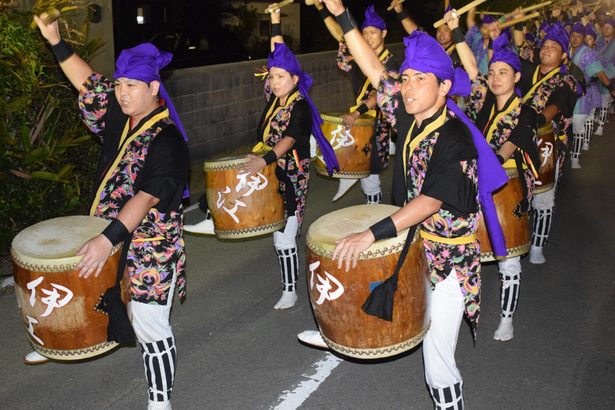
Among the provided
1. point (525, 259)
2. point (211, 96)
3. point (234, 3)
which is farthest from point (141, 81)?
point (234, 3)

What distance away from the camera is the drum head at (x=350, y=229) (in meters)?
3.27

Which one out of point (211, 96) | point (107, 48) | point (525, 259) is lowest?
point (525, 259)

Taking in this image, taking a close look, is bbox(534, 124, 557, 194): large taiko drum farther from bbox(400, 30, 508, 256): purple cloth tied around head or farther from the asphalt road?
bbox(400, 30, 508, 256): purple cloth tied around head

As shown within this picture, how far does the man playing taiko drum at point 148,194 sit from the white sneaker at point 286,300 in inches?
71.4

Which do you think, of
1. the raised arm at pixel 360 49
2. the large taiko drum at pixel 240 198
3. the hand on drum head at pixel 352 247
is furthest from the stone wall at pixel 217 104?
the hand on drum head at pixel 352 247

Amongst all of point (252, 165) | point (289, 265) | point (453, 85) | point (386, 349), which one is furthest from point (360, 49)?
point (289, 265)

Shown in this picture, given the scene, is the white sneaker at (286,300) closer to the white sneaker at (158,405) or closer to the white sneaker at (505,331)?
the white sneaker at (505,331)

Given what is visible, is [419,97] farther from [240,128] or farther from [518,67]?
[240,128]

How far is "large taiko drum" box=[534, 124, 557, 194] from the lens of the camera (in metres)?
6.08

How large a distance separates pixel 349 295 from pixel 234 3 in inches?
521

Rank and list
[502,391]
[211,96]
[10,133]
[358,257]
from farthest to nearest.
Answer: [211,96] → [10,133] → [502,391] → [358,257]

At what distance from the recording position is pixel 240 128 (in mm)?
11602

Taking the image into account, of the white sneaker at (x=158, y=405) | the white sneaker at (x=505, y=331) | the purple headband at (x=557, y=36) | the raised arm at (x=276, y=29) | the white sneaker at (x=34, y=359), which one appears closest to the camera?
the white sneaker at (x=158, y=405)

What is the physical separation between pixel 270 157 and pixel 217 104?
6.21 meters
